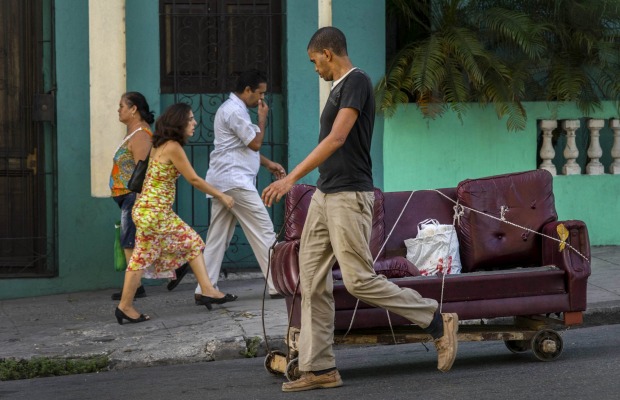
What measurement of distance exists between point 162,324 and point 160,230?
2.36 feet

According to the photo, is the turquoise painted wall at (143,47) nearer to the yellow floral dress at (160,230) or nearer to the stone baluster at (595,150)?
the yellow floral dress at (160,230)

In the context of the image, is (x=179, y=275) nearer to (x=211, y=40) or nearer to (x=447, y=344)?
(x=211, y=40)

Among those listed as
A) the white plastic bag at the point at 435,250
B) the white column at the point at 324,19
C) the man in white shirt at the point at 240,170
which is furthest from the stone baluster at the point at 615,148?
the white plastic bag at the point at 435,250

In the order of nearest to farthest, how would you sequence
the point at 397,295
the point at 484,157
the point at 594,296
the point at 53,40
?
the point at 397,295 → the point at 594,296 → the point at 53,40 → the point at 484,157

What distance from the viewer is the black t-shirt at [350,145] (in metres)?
7.09

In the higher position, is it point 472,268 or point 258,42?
point 258,42

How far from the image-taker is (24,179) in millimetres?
11117

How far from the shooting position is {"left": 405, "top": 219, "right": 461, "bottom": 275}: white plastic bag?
822 cm

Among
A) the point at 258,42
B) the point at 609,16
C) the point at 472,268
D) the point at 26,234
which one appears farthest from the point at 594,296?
the point at 26,234

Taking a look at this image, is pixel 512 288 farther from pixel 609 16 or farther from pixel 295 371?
pixel 609 16

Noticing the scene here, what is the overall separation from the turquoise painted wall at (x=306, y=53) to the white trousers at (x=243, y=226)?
128 centimetres

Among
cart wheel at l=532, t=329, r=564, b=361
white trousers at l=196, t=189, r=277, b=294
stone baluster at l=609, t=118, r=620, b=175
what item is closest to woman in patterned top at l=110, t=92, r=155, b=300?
white trousers at l=196, t=189, r=277, b=294

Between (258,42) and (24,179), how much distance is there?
8.01 ft

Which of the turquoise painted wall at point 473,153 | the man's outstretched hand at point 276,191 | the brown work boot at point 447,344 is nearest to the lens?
the man's outstretched hand at point 276,191
